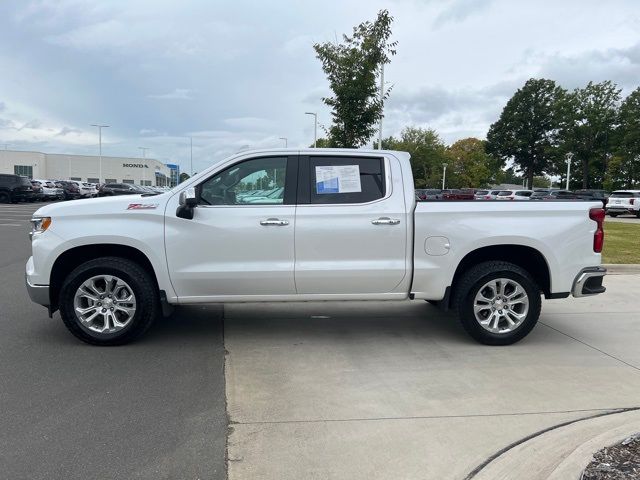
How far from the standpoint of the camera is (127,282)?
5129 mm

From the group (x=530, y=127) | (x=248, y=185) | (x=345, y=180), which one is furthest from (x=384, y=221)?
(x=530, y=127)

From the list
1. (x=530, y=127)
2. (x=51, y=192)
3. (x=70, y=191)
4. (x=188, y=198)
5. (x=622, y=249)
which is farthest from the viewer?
(x=530, y=127)

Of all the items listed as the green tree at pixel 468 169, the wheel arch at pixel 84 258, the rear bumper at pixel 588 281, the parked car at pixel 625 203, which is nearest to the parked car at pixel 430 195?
the rear bumper at pixel 588 281

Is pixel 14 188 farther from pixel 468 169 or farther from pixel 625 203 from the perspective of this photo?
pixel 468 169

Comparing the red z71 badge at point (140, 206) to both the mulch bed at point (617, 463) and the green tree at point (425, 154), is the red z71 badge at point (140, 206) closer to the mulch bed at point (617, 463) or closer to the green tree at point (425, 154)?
the mulch bed at point (617, 463)

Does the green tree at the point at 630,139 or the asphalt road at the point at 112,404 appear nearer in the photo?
the asphalt road at the point at 112,404

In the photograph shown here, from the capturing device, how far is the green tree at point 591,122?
54938 mm

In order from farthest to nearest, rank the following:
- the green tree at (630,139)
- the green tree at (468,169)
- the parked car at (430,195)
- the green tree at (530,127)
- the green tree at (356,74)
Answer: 1. the green tree at (468,169)
2. the green tree at (530,127)
3. the green tree at (630,139)
4. the green tree at (356,74)
5. the parked car at (430,195)

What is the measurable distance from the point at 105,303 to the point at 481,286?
378cm

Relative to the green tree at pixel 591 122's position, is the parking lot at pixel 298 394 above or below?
below

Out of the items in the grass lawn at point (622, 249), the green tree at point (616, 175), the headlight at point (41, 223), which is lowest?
the grass lawn at point (622, 249)

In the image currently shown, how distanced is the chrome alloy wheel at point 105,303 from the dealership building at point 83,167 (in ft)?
335

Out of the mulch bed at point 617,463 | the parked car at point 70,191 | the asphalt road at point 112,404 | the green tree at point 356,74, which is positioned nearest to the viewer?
the mulch bed at point 617,463

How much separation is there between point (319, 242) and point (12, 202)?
36336 millimetres
